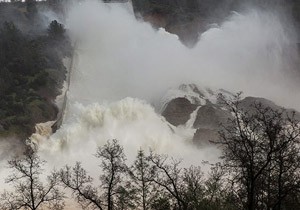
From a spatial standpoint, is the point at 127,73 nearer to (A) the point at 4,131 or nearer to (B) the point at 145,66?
(B) the point at 145,66

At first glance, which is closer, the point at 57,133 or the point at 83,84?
the point at 57,133

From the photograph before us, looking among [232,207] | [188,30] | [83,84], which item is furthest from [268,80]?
[232,207]

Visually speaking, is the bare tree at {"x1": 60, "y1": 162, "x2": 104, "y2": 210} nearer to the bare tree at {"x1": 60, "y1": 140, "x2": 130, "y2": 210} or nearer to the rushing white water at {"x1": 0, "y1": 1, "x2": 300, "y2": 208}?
the bare tree at {"x1": 60, "y1": 140, "x2": 130, "y2": 210}

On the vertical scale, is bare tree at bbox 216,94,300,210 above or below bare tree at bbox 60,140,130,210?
below

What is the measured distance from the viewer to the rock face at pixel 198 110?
59.2 metres

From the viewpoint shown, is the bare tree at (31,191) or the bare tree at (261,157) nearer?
the bare tree at (261,157)

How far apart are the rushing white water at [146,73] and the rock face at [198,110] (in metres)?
1.48

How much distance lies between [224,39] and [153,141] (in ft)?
154

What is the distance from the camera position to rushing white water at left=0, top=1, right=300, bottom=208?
60.1 meters

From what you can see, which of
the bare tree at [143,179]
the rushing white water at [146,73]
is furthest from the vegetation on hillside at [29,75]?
the bare tree at [143,179]

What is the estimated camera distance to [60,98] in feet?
261

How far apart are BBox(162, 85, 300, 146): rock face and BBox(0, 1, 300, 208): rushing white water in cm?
148

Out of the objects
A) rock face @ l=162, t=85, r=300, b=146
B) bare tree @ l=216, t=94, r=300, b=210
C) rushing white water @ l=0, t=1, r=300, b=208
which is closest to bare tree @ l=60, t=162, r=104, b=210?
bare tree @ l=216, t=94, r=300, b=210

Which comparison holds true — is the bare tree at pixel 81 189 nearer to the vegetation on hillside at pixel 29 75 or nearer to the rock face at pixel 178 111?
the rock face at pixel 178 111
